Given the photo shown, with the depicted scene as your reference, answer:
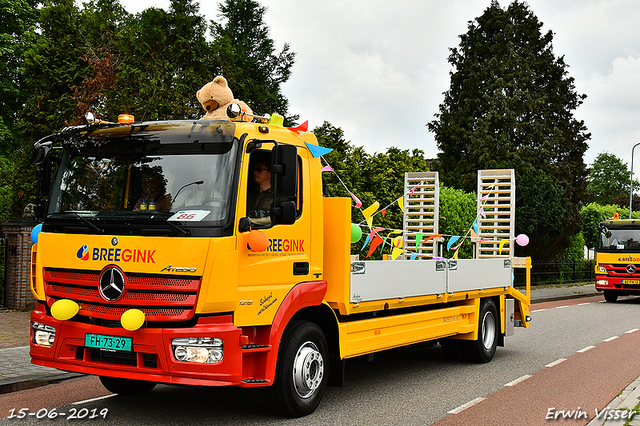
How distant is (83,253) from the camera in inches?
210

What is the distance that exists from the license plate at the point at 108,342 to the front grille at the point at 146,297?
0.52ft

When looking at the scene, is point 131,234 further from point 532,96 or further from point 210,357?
point 532,96

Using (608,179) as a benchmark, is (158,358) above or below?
below

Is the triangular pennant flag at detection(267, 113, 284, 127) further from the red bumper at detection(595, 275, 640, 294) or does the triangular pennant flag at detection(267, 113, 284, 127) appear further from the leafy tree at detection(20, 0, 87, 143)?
the red bumper at detection(595, 275, 640, 294)

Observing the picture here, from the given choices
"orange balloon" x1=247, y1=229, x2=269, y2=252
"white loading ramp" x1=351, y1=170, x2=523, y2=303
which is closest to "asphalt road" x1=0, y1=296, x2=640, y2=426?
"white loading ramp" x1=351, y1=170, x2=523, y2=303

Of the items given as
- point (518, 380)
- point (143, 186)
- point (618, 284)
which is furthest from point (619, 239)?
point (143, 186)

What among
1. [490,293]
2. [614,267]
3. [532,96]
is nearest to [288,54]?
[532,96]

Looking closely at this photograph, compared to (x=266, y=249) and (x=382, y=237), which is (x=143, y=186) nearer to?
(x=266, y=249)

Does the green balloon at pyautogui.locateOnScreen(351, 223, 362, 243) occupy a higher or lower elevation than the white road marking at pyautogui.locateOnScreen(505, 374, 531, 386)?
higher

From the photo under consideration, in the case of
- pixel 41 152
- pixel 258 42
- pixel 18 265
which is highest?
pixel 258 42

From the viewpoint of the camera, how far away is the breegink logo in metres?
5.31

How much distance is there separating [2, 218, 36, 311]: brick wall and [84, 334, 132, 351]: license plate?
7897mm

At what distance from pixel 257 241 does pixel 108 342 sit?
1.42m

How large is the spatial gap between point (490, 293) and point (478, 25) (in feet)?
96.6
